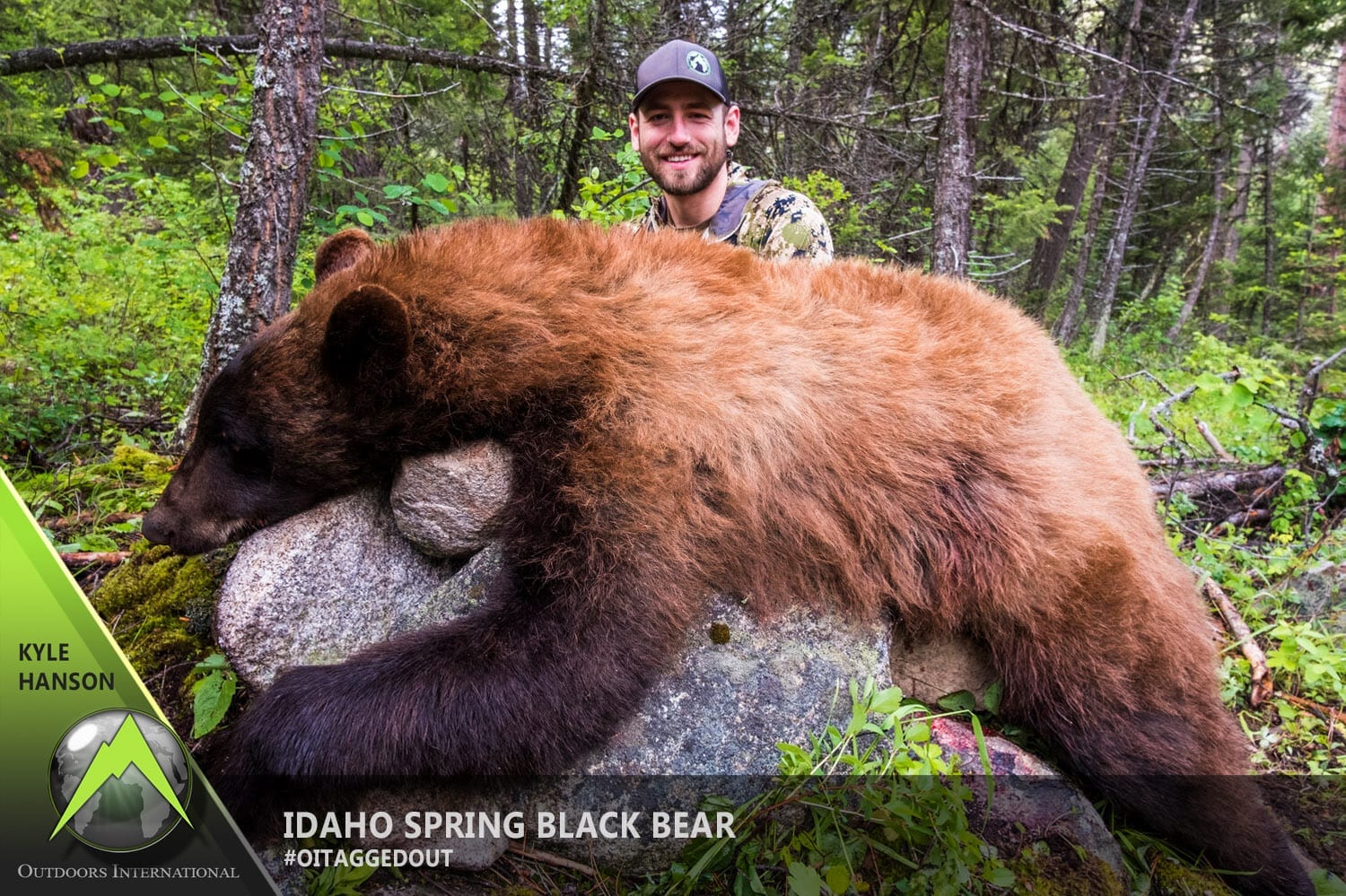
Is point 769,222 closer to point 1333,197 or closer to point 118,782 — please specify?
point 118,782

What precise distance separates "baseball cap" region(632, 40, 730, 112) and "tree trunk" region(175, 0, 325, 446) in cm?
206

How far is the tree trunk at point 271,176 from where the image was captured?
14.7 feet

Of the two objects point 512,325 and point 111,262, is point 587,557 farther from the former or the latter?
point 111,262

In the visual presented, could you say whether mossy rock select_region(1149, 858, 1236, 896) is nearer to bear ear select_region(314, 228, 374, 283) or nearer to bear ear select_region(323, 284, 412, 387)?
bear ear select_region(323, 284, 412, 387)

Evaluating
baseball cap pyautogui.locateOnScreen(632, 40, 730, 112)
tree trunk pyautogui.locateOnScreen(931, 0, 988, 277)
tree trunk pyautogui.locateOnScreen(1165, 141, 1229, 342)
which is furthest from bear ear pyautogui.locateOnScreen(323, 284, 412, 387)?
tree trunk pyautogui.locateOnScreen(1165, 141, 1229, 342)

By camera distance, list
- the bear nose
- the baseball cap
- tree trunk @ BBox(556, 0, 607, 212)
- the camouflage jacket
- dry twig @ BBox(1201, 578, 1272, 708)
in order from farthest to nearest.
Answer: tree trunk @ BBox(556, 0, 607, 212)
the camouflage jacket
the baseball cap
dry twig @ BBox(1201, 578, 1272, 708)
the bear nose

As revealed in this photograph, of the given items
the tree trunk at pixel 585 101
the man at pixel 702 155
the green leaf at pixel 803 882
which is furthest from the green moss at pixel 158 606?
the tree trunk at pixel 585 101

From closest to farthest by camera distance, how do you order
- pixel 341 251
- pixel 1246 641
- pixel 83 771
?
pixel 83 771 < pixel 341 251 < pixel 1246 641

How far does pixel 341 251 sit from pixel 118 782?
2.32m

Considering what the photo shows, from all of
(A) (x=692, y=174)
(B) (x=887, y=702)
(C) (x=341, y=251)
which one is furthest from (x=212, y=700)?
(A) (x=692, y=174)

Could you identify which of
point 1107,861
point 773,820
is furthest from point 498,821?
point 1107,861

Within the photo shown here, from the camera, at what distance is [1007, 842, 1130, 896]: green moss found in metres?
2.33

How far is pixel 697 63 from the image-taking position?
4707 millimetres

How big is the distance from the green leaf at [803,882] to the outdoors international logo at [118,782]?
67.6 inches
